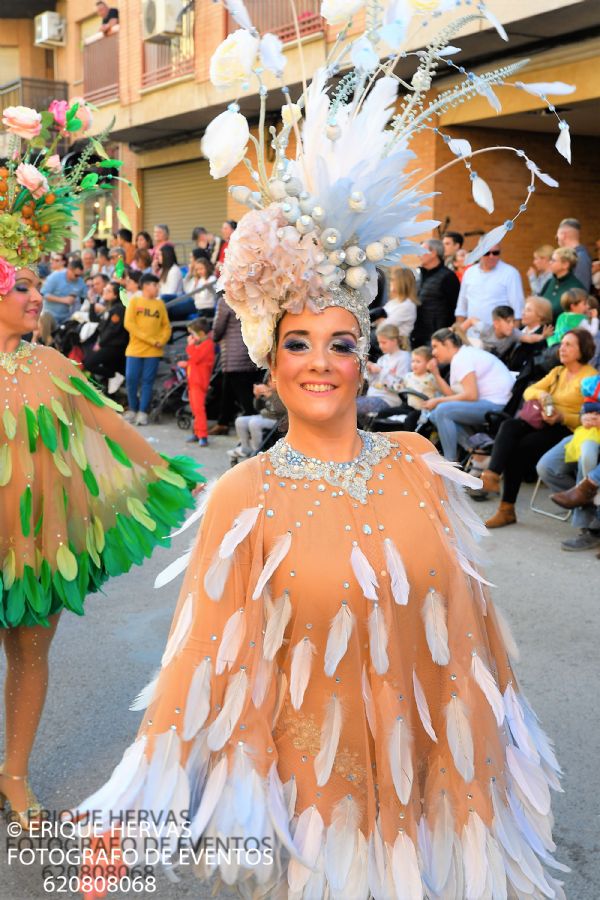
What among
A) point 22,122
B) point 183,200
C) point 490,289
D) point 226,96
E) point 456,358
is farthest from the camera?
point 183,200

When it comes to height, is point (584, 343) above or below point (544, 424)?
above

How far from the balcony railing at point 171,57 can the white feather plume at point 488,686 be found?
59.1ft


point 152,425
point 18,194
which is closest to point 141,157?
point 152,425

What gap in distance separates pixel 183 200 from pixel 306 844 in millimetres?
19960

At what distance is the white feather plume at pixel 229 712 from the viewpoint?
2.22 metres

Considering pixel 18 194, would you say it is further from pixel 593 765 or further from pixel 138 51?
pixel 138 51

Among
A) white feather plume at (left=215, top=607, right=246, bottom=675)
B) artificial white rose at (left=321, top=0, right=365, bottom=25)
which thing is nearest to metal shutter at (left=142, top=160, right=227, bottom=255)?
artificial white rose at (left=321, top=0, right=365, bottom=25)

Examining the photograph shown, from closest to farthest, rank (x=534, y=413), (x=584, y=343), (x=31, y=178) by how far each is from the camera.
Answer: (x=31, y=178)
(x=584, y=343)
(x=534, y=413)

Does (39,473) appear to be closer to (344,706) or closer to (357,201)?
(344,706)

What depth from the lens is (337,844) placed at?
224cm

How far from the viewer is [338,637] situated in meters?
2.28

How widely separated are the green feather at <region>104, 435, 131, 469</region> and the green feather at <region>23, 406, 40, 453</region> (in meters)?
0.40

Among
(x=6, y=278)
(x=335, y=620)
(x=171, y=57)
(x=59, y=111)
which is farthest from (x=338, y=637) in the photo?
(x=171, y=57)

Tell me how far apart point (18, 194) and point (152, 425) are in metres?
9.50
